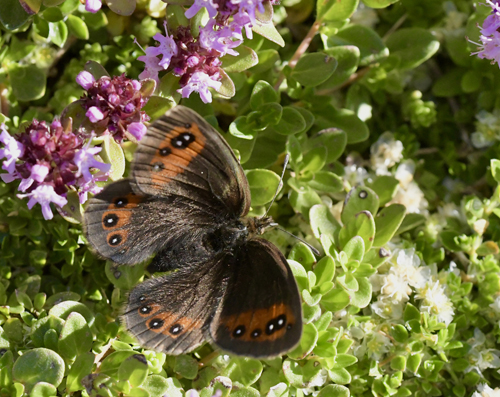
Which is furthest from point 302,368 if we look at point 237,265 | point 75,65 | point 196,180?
point 75,65

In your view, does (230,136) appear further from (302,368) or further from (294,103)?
(302,368)

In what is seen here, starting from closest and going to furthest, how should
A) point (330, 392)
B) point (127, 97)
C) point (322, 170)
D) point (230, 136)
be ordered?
point (127, 97) → point (330, 392) → point (230, 136) → point (322, 170)

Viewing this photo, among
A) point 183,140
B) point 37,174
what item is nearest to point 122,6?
point 183,140

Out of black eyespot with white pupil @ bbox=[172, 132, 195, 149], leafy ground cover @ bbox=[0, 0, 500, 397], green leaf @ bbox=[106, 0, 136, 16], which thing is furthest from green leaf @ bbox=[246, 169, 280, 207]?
green leaf @ bbox=[106, 0, 136, 16]

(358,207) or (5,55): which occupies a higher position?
(5,55)

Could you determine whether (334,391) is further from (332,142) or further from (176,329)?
(332,142)
